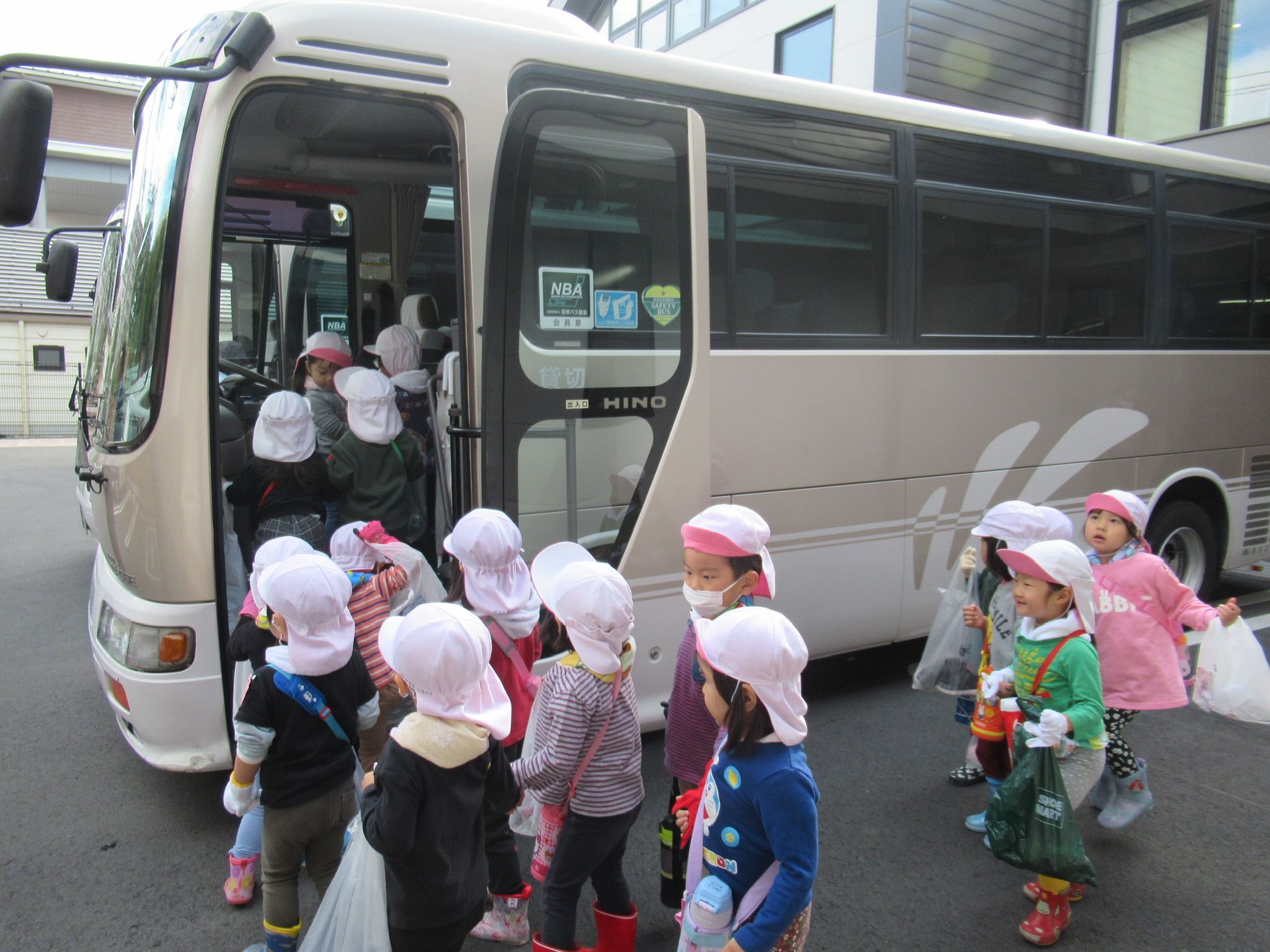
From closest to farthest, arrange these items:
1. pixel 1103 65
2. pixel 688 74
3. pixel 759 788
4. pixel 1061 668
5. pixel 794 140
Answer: pixel 759 788 → pixel 1061 668 → pixel 688 74 → pixel 794 140 → pixel 1103 65

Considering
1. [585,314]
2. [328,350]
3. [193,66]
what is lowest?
[328,350]

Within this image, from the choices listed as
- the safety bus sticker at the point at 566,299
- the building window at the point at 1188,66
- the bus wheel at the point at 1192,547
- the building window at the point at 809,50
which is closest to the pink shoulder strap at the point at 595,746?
the safety bus sticker at the point at 566,299

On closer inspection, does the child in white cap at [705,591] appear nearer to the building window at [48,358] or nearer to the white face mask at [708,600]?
the white face mask at [708,600]

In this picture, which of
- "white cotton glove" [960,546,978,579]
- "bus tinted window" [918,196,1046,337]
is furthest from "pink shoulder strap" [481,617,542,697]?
"bus tinted window" [918,196,1046,337]

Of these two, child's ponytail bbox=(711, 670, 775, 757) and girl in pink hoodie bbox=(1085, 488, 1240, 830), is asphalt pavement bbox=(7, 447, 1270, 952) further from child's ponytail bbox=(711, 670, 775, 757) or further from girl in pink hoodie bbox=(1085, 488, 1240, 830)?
child's ponytail bbox=(711, 670, 775, 757)

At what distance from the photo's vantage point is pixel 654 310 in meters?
3.89

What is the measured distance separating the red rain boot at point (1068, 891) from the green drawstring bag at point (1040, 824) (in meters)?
0.22

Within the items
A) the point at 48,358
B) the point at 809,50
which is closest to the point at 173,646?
the point at 809,50

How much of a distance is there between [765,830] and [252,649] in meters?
1.84

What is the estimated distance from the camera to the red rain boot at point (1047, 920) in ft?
9.76

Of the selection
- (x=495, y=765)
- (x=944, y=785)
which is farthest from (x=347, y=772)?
(x=944, y=785)

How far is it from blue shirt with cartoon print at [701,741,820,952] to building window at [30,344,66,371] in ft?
82.8

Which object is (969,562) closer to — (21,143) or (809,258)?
(809,258)

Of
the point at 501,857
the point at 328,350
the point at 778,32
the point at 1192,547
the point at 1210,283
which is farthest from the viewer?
the point at 778,32
